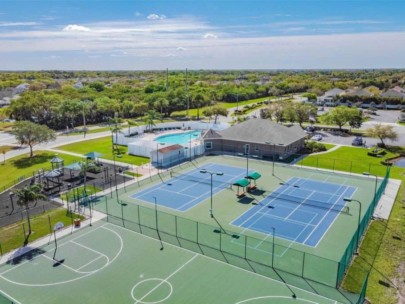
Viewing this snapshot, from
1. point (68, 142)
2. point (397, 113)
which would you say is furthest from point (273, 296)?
point (397, 113)

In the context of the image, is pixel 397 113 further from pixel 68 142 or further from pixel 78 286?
pixel 78 286

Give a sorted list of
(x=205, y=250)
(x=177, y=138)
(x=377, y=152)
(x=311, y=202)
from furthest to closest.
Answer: (x=177, y=138) < (x=377, y=152) < (x=311, y=202) < (x=205, y=250)

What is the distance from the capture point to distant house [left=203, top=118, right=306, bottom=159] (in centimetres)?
5091

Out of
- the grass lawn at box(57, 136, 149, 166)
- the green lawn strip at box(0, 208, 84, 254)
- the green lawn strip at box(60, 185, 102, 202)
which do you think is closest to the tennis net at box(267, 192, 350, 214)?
the green lawn strip at box(60, 185, 102, 202)

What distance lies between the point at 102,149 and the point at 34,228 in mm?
28545

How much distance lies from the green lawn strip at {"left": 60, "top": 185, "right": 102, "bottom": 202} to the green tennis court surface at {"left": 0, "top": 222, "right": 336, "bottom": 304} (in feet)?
30.7

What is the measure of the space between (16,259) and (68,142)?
134ft

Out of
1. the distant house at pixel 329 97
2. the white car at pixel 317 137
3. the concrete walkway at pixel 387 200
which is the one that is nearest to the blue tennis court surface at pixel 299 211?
the concrete walkway at pixel 387 200

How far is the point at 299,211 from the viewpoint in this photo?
3219 centimetres

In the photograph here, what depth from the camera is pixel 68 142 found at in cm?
6272

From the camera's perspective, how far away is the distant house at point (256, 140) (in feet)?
167

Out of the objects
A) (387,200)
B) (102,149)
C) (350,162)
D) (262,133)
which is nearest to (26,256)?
(102,149)

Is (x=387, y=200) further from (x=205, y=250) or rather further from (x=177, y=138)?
(x=177, y=138)

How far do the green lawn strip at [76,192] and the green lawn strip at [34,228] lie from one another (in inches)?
106
